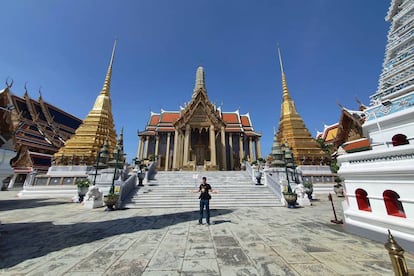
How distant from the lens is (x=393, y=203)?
392cm

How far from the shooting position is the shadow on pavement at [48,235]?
11.4 ft

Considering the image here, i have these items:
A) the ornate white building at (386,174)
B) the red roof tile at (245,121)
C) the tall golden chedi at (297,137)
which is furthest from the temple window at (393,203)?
the red roof tile at (245,121)

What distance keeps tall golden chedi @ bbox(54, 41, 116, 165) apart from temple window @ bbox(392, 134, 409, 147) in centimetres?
1804

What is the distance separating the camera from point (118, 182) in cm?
1082

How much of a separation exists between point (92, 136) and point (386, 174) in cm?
2380

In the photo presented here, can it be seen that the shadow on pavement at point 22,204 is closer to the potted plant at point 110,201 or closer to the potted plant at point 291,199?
the potted plant at point 110,201

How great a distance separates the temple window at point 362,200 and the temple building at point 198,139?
704 inches

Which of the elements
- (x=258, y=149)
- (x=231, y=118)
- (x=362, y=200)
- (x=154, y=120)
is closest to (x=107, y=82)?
(x=154, y=120)

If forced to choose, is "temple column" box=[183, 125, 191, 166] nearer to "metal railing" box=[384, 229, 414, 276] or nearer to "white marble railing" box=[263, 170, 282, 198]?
"white marble railing" box=[263, 170, 282, 198]

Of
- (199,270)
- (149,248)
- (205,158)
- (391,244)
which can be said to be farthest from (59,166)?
(391,244)

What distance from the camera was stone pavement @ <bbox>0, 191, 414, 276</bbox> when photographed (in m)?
2.75

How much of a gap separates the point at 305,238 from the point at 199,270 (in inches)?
116

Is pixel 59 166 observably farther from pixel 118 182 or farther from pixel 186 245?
pixel 186 245

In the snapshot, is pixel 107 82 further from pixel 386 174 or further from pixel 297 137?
pixel 386 174
